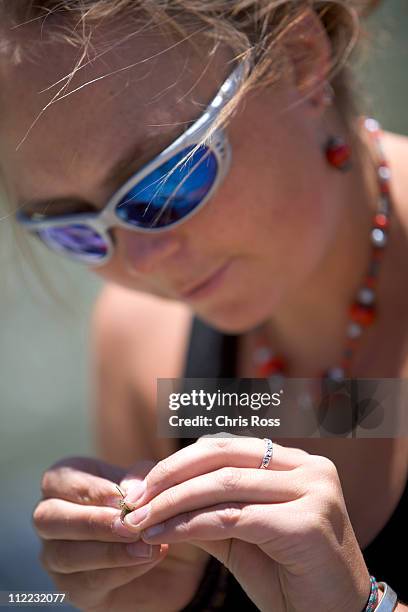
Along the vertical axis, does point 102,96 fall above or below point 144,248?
above

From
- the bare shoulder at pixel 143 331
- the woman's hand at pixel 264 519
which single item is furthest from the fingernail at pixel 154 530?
the bare shoulder at pixel 143 331

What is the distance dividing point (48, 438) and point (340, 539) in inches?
73.0

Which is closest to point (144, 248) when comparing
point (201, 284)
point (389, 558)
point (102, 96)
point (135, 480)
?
point (201, 284)

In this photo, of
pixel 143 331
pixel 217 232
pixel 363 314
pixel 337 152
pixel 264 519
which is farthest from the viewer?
pixel 143 331

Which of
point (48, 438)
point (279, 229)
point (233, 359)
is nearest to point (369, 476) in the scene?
point (279, 229)

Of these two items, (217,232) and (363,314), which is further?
(363,314)

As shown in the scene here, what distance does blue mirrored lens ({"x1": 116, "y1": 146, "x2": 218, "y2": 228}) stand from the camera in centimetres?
89

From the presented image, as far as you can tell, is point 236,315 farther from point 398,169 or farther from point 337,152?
point 398,169

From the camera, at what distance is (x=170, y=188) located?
0.91 meters

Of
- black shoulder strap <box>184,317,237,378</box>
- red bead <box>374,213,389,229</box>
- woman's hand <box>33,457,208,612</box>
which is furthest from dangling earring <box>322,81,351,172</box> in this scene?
woman's hand <box>33,457,208,612</box>

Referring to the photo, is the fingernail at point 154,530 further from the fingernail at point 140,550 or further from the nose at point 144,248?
the nose at point 144,248

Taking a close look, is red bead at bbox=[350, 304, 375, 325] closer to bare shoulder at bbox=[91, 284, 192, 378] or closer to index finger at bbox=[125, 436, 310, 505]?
bare shoulder at bbox=[91, 284, 192, 378]

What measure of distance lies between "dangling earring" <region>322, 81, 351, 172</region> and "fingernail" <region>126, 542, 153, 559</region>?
0.59 meters

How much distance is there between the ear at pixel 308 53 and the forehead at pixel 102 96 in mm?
136
